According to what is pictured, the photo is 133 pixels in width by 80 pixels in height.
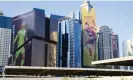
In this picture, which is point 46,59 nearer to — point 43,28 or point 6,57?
point 43,28

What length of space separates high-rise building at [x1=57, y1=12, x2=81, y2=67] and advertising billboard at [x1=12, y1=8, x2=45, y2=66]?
1683 centimetres

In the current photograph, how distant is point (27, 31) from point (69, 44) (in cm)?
2951

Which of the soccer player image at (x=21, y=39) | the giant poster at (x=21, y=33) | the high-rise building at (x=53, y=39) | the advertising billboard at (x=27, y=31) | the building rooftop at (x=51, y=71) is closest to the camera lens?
the building rooftop at (x=51, y=71)

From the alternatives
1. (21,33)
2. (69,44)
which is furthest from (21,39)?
(69,44)

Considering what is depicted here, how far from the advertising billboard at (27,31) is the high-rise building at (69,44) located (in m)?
16.8

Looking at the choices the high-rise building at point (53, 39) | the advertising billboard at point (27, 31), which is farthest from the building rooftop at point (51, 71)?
the high-rise building at point (53, 39)

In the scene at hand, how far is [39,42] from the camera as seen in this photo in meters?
168

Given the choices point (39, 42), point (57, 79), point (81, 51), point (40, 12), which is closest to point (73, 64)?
point (81, 51)

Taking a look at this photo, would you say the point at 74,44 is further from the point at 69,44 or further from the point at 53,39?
the point at 53,39

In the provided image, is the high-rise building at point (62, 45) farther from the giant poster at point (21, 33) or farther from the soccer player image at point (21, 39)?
the soccer player image at point (21, 39)

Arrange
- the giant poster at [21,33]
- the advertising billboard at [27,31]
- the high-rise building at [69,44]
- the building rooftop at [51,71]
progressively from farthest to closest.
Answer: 1. the high-rise building at [69,44]
2. the giant poster at [21,33]
3. the advertising billboard at [27,31]
4. the building rooftop at [51,71]

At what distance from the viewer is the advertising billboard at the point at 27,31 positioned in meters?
167

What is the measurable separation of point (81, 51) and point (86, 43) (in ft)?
29.9

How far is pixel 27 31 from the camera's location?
575ft
